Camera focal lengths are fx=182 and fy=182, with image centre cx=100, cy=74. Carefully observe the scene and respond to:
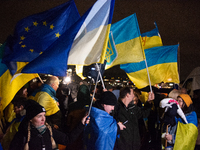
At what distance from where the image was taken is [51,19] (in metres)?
4.55

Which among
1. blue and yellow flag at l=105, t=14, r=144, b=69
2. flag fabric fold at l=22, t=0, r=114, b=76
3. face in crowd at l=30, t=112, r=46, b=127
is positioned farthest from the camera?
blue and yellow flag at l=105, t=14, r=144, b=69

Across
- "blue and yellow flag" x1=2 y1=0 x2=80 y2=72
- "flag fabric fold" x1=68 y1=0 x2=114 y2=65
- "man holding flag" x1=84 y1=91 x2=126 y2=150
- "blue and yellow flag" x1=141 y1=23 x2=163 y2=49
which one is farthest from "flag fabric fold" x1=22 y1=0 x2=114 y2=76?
"blue and yellow flag" x1=141 y1=23 x2=163 y2=49

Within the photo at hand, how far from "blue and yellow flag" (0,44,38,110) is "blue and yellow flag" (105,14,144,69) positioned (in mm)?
2164

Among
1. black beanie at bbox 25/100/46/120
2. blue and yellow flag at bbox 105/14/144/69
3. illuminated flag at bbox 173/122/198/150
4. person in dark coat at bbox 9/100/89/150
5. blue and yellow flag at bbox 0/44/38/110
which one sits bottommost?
illuminated flag at bbox 173/122/198/150

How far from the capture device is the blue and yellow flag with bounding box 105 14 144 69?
459 centimetres

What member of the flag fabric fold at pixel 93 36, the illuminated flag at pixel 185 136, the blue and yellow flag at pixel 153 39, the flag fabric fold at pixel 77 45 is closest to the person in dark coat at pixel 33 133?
the flag fabric fold at pixel 77 45

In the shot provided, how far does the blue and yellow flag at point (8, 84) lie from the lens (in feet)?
13.6

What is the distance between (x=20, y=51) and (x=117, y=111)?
2.67 m

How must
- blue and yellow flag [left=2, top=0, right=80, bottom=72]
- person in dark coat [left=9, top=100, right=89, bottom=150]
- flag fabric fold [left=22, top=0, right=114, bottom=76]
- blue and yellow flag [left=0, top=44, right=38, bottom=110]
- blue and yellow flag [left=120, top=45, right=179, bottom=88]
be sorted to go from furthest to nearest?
1. blue and yellow flag [left=120, top=45, right=179, bottom=88]
2. blue and yellow flag [left=2, top=0, right=80, bottom=72]
3. blue and yellow flag [left=0, top=44, right=38, bottom=110]
4. flag fabric fold [left=22, top=0, right=114, bottom=76]
5. person in dark coat [left=9, top=100, right=89, bottom=150]

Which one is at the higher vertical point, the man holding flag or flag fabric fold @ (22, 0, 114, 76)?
flag fabric fold @ (22, 0, 114, 76)

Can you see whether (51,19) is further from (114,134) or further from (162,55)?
(162,55)

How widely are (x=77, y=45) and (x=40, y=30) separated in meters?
1.58

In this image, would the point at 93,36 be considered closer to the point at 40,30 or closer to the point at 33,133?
the point at 40,30

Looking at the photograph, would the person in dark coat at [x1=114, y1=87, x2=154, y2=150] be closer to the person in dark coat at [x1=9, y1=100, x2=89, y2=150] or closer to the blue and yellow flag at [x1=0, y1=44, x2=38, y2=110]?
the person in dark coat at [x1=9, y1=100, x2=89, y2=150]
